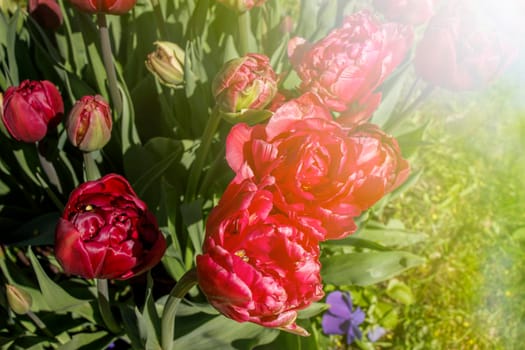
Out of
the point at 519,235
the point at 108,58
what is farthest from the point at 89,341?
the point at 519,235

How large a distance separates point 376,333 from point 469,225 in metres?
0.51

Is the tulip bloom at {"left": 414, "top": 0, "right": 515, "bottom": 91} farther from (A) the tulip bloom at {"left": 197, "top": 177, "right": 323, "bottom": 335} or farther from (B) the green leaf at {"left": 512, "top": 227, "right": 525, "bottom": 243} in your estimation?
(B) the green leaf at {"left": 512, "top": 227, "right": 525, "bottom": 243}

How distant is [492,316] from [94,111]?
129cm

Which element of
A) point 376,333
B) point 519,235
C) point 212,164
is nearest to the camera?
point 212,164

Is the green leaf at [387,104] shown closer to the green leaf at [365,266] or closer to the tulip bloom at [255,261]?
the green leaf at [365,266]

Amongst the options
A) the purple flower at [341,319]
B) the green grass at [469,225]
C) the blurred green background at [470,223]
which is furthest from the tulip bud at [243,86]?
the green grass at [469,225]

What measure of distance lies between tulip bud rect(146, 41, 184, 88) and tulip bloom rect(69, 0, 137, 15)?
0.12m

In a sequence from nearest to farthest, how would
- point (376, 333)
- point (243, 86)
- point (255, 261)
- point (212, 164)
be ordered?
point (255, 261) < point (243, 86) < point (212, 164) < point (376, 333)

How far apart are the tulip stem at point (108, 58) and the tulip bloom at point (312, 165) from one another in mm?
331

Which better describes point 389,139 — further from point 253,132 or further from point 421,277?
point 421,277

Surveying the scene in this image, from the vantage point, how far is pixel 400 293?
1.56 meters

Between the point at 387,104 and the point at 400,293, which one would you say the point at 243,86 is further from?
the point at 400,293

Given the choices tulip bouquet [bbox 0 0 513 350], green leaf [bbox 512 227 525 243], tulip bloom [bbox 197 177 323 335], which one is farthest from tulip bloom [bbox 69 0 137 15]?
green leaf [bbox 512 227 525 243]

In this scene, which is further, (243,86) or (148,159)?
(148,159)
